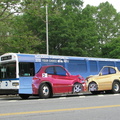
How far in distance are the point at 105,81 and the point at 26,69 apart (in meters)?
6.39

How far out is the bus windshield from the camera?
50.8 ft

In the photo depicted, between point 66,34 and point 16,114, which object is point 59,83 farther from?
point 66,34

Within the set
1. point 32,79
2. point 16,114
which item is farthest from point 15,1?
point 16,114

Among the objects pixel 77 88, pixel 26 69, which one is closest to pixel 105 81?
pixel 77 88

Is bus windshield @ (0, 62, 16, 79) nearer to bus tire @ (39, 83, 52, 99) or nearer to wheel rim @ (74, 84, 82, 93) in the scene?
bus tire @ (39, 83, 52, 99)

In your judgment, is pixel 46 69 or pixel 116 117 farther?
pixel 46 69

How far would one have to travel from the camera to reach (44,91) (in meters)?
16.0

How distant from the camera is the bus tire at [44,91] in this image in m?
15.8

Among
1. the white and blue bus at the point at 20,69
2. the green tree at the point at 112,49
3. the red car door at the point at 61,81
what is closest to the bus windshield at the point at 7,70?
the white and blue bus at the point at 20,69

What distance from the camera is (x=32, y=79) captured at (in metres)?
15.7

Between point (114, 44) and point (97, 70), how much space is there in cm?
2609

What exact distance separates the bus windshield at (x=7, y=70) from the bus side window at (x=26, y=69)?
1.28 ft

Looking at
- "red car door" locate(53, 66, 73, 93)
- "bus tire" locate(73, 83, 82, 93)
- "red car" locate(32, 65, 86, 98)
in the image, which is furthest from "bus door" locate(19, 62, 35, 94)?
"bus tire" locate(73, 83, 82, 93)

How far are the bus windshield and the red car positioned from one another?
1.27 m
